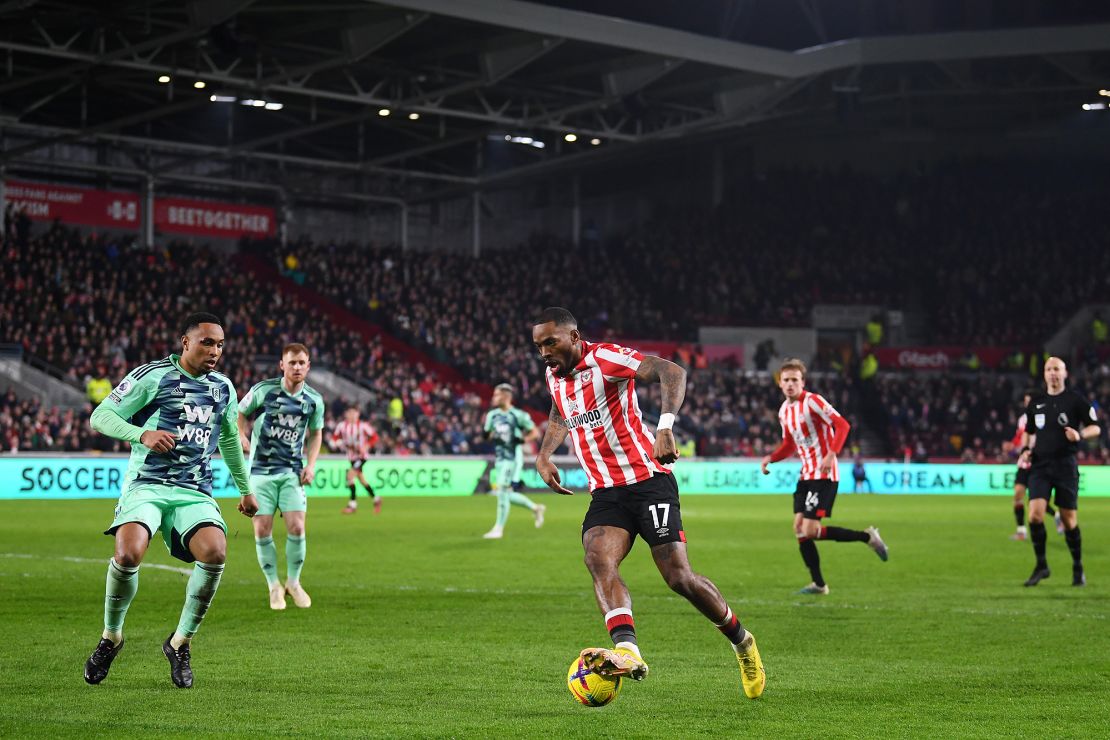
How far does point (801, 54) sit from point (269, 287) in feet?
61.8

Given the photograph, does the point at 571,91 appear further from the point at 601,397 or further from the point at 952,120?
the point at 601,397

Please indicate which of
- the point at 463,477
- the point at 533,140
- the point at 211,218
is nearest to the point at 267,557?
the point at 463,477

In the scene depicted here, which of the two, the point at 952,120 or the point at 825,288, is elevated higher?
the point at 952,120

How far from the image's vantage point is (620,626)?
7621mm

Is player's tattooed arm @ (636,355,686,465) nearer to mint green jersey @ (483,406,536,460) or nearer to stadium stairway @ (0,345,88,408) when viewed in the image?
mint green jersey @ (483,406,536,460)

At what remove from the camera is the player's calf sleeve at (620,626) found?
297 inches

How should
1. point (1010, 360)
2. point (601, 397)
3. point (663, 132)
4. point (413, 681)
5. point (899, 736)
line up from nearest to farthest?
point (899, 736), point (601, 397), point (413, 681), point (663, 132), point (1010, 360)

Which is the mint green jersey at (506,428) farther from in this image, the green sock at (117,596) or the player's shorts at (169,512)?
the green sock at (117,596)

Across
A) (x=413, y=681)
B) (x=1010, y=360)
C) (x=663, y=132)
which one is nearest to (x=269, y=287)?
(x=663, y=132)

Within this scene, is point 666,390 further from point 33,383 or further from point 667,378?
point 33,383

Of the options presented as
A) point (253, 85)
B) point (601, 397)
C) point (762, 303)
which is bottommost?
point (601, 397)

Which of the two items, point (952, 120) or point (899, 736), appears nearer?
point (899, 736)

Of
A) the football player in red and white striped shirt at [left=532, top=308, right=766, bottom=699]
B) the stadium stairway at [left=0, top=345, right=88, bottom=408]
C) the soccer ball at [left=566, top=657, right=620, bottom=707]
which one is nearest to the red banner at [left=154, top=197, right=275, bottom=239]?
the stadium stairway at [left=0, top=345, right=88, bottom=408]

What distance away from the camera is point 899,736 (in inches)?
282
